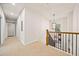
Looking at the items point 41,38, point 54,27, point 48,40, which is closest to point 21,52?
point 41,38

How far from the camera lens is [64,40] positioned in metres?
3.16

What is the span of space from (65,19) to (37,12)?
2.60ft

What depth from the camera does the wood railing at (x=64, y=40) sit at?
9.53ft

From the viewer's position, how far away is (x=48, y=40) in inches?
127

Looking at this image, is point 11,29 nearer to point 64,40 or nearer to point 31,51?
point 31,51

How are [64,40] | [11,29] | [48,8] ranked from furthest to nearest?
[11,29] < [64,40] < [48,8]

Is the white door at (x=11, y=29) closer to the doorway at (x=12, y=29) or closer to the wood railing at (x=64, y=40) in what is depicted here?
the doorway at (x=12, y=29)

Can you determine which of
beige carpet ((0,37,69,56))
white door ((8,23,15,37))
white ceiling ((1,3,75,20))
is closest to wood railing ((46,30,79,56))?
beige carpet ((0,37,69,56))

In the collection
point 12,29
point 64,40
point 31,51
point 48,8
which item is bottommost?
point 31,51

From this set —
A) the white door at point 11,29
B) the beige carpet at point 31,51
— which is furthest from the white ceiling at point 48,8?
the white door at point 11,29

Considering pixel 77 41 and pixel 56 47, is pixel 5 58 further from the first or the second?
pixel 77 41

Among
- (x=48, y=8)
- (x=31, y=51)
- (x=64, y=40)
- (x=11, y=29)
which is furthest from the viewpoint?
(x=11, y=29)

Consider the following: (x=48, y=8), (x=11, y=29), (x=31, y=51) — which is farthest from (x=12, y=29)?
(x=48, y=8)

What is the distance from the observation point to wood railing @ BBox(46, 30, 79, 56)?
2.90 m
